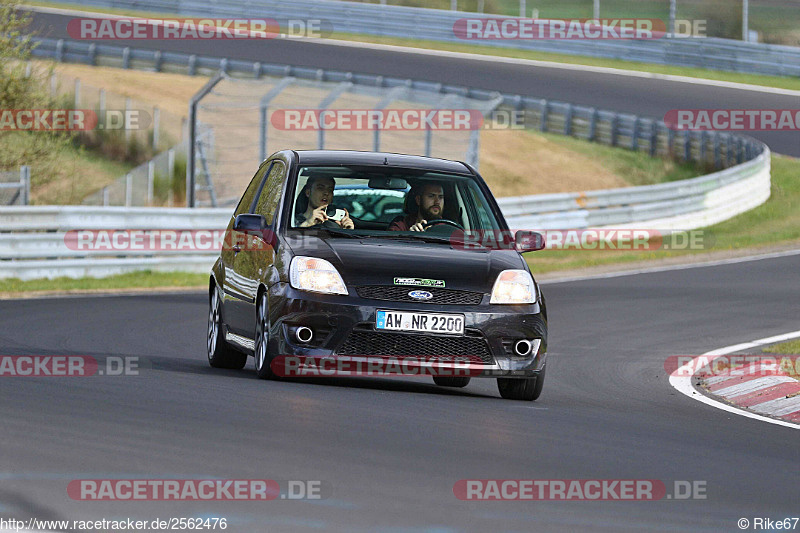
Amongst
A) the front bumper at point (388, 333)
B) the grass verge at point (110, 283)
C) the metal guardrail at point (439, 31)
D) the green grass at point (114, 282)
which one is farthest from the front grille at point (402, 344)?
the metal guardrail at point (439, 31)

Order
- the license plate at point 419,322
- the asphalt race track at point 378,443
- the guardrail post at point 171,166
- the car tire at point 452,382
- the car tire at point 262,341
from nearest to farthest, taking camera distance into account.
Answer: the asphalt race track at point 378,443 → the license plate at point 419,322 → the car tire at point 262,341 → the car tire at point 452,382 → the guardrail post at point 171,166

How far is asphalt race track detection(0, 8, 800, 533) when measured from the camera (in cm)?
605

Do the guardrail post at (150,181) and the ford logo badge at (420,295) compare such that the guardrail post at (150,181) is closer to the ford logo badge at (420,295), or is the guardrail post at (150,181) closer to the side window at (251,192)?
the side window at (251,192)

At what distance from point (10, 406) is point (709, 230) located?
21.3 m

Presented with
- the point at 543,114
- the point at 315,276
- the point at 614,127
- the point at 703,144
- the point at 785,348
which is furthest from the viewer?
the point at 543,114

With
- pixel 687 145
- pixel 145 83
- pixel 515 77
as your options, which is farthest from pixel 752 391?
pixel 515 77

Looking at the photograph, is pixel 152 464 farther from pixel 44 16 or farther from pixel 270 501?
pixel 44 16

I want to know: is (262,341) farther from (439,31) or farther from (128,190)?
(439,31)

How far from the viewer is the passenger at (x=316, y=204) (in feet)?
34.8

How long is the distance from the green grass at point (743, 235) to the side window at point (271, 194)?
462 inches

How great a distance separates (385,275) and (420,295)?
0.26 m

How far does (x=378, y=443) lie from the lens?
7.61 metres

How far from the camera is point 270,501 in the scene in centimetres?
613

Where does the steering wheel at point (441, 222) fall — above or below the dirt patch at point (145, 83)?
above
